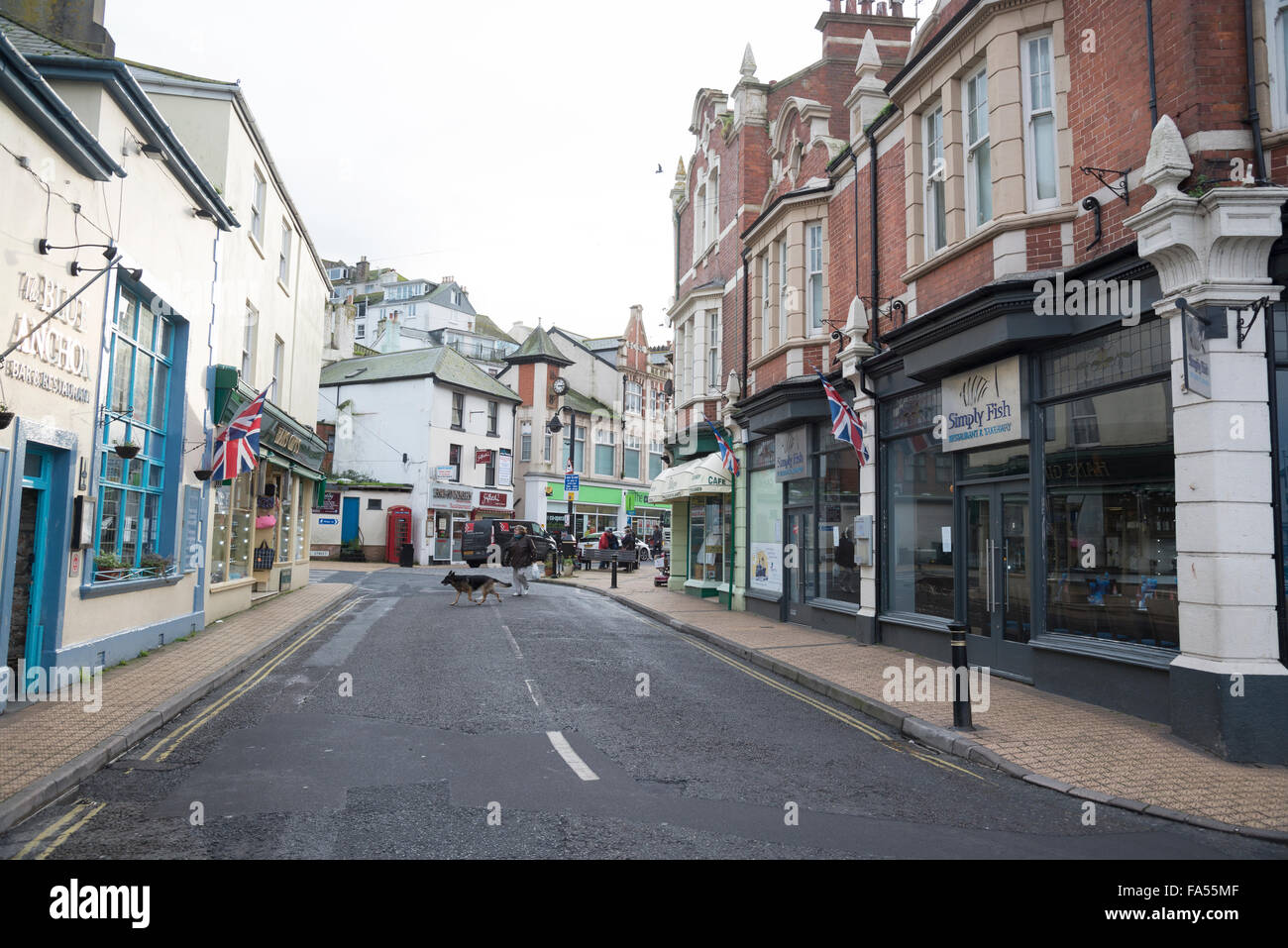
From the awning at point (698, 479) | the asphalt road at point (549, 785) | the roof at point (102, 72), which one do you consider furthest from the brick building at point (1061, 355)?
the roof at point (102, 72)

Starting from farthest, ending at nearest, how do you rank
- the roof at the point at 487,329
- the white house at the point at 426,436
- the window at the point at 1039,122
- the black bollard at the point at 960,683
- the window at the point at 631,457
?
the roof at the point at 487,329, the window at the point at 631,457, the white house at the point at 426,436, the window at the point at 1039,122, the black bollard at the point at 960,683

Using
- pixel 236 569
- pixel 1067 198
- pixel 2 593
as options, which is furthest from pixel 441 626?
pixel 1067 198

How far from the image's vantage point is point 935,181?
1241 centimetres

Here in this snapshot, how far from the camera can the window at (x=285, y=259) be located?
65.4 ft

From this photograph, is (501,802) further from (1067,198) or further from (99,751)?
(1067,198)

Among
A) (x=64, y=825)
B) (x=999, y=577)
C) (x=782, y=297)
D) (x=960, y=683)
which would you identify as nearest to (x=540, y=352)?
(x=782, y=297)

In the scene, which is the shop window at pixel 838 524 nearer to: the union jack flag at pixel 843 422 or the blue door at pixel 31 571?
the union jack flag at pixel 843 422

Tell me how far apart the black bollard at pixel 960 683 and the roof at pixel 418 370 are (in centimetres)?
3474

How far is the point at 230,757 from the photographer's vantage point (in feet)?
22.1

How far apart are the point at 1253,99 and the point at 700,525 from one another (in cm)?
1709

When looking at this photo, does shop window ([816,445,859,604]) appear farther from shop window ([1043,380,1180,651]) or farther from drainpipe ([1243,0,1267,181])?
drainpipe ([1243,0,1267,181])

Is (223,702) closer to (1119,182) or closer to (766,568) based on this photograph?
(1119,182)

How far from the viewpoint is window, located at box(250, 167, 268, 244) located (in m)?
17.0

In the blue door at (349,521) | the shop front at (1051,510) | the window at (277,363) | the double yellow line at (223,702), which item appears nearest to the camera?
the double yellow line at (223,702)
